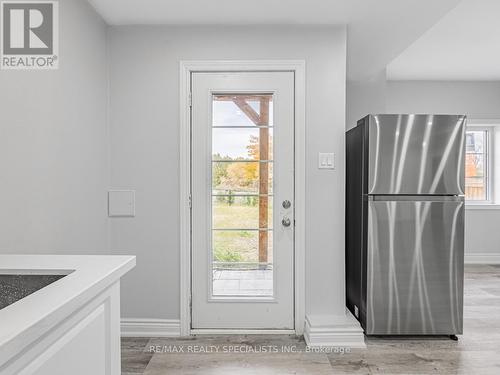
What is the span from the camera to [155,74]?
2990 millimetres

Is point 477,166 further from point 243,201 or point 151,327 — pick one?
point 151,327

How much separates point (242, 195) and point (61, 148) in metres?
1.34

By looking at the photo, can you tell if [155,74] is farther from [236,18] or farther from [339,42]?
[339,42]

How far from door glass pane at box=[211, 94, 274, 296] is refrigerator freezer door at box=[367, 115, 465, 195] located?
811 millimetres

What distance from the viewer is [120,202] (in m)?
3.00

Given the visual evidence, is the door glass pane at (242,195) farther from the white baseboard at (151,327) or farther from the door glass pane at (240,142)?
the white baseboard at (151,327)

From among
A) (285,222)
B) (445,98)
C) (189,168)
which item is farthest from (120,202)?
(445,98)

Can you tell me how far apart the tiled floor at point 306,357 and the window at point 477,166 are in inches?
121

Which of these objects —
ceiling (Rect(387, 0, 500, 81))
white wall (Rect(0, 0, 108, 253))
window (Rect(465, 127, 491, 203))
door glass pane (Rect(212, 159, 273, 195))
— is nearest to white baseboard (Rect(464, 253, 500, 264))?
window (Rect(465, 127, 491, 203))

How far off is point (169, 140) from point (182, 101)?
319 millimetres

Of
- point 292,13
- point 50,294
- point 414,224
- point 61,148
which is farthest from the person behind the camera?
point 414,224

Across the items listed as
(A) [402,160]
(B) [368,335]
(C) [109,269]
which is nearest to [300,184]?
(A) [402,160]

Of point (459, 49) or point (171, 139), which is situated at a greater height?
point (459, 49)

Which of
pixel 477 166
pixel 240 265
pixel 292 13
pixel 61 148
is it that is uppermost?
pixel 292 13
